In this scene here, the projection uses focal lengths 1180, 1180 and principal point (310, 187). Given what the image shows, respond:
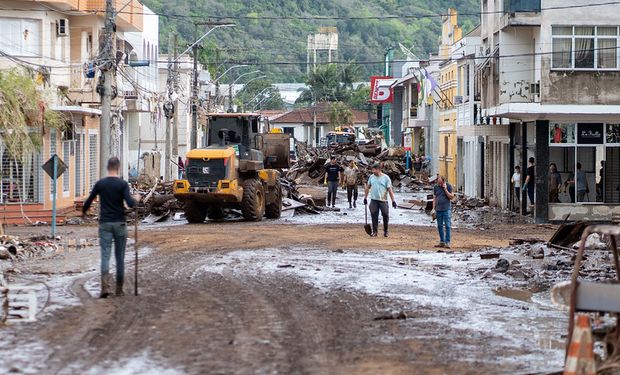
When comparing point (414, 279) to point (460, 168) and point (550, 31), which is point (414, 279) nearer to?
point (550, 31)

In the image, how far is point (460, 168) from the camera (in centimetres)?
6025

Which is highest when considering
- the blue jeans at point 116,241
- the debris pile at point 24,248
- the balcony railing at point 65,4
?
the balcony railing at point 65,4

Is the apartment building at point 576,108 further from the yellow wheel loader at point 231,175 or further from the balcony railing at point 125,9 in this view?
the balcony railing at point 125,9

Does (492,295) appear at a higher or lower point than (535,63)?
lower

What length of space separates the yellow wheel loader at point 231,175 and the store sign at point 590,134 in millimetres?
9698

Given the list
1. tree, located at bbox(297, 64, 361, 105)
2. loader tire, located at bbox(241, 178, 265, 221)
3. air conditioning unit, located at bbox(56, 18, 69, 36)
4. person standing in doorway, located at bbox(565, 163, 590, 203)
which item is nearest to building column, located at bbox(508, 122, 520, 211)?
person standing in doorway, located at bbox(565, 163, 590, 203)

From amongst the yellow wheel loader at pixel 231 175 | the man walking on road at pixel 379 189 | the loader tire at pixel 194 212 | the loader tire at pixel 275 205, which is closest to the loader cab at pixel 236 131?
the yellow wheel loader at pixel 231 175

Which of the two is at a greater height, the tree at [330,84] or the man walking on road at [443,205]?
the tree at [330,84]

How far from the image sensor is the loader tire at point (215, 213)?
121 ft

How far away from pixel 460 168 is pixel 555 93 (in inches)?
917

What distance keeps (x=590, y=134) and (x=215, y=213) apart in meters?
12.1

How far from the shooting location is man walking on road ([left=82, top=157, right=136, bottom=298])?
51.9 ft

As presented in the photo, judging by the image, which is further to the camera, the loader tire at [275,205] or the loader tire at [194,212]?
the loader tire at [275,205]

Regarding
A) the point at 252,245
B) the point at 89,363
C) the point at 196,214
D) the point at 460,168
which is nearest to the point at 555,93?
the point at 196,214
